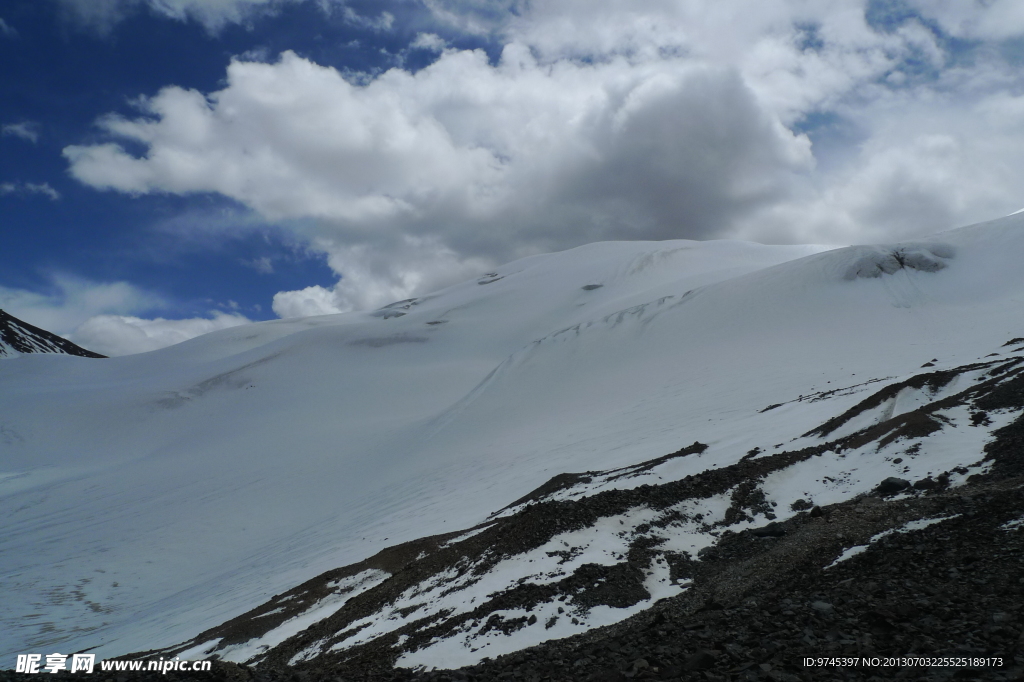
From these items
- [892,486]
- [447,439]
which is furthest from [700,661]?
[447,439]

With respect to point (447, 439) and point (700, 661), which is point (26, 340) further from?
point (700, 661)

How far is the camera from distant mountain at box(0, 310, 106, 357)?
149750mm

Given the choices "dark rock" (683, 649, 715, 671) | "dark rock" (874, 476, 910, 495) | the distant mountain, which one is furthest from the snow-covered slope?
the distant mountain

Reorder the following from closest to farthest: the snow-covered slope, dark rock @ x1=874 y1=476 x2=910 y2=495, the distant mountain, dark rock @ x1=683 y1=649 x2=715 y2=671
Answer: dark rock @ x1=683 y1=649 x2=715 y2=671
dark rock @ x1=874 y1=476 x2=910 y2=495
the snow-covered slope
the distant mountain

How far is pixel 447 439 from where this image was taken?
40094 mm

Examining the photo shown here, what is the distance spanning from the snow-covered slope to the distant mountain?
10201cm

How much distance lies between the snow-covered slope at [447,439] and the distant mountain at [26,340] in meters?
102

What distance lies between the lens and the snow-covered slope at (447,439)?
1428 centimetres

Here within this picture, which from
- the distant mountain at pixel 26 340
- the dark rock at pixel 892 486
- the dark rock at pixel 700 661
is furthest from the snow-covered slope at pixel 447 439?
the distant mountain at pixel 26 340

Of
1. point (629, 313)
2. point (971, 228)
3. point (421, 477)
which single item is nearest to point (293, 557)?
point (421, 477)

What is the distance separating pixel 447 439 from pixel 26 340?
588 ft

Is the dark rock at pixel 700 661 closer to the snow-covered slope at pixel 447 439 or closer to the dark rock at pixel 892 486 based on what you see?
the snow-covered slope at pixel 447 439

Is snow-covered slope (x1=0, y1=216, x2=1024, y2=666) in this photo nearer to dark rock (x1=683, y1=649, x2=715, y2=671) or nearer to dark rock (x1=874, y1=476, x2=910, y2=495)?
dark rock (x1=874, y1=476, x2=910, y2=495)

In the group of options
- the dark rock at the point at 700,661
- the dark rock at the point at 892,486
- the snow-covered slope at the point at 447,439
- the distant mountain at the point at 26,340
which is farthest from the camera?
the distant mountain at the point at 26,340
